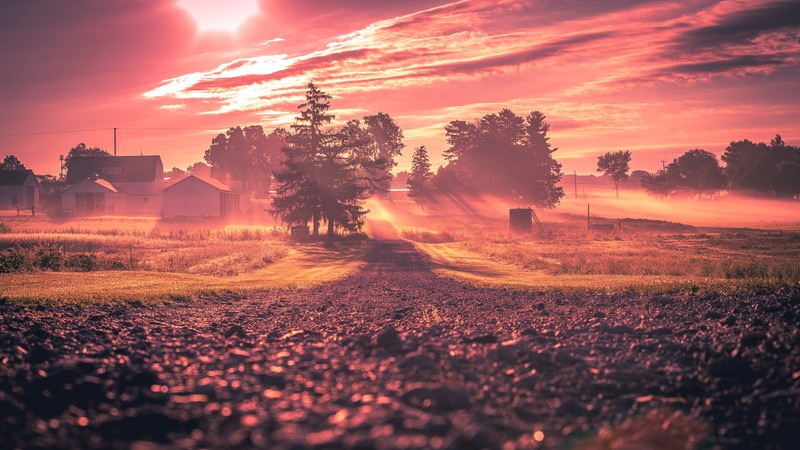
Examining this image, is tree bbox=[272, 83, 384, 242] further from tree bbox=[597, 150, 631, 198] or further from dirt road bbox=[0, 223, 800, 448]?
tree bbox=[597, 150, 631, 198]

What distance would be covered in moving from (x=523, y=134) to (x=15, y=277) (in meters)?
96.2

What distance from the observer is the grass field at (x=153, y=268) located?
19369 mm

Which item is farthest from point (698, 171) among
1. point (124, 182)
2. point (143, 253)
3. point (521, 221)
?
point (143, 253)

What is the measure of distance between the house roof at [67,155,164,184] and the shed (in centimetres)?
951

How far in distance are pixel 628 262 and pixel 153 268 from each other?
901 inches

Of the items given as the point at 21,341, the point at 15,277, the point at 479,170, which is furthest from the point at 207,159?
the point at 21,341

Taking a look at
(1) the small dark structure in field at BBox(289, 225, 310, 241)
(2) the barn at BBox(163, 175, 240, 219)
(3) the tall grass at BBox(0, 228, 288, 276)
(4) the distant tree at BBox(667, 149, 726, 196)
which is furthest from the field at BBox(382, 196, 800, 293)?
(4) the distant tree at BBox(667, 149, 726, 196)

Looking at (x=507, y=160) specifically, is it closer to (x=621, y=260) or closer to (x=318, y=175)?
(x=318, y=175)

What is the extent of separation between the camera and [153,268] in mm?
29234

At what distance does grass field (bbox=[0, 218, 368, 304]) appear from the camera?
763 inches

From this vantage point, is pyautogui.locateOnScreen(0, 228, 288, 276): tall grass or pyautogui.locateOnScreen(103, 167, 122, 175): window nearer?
pyautogui.locateOnScreen(0, 228, 288, 276): tall grass

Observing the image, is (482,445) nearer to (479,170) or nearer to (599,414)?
(599,414)

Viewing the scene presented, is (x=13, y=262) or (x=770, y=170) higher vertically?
(x=770, y=170)

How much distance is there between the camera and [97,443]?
5.36m
